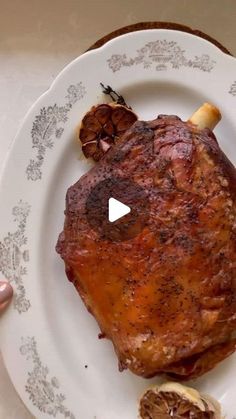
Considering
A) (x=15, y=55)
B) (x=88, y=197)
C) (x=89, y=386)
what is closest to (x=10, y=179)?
(x=88, y=197)

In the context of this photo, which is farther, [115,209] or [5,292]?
[5,292]

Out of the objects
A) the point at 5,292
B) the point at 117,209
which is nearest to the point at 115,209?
the point at 117,209

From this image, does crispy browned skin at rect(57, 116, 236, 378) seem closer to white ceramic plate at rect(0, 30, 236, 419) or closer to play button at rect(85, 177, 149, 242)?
play button at rect(85, 177, 149, 242)

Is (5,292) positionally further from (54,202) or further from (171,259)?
(171,259)

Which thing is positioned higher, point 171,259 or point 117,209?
point 117,209

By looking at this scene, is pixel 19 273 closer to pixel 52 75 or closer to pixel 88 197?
pixel 88 197

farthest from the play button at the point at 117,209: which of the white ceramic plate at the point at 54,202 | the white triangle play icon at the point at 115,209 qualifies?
the white ceramic plate at the point at 54,202
